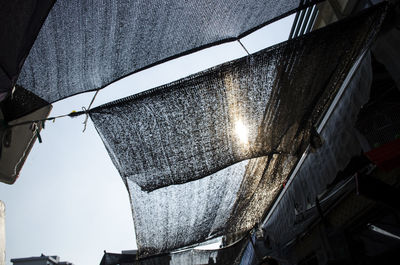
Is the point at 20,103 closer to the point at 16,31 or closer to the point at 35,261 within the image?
the point at 16,31

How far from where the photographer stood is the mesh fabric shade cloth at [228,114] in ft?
6.95

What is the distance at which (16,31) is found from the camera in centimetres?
149

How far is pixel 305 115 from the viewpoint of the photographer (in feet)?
8.95

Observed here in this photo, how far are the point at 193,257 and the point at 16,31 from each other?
5.50 meters

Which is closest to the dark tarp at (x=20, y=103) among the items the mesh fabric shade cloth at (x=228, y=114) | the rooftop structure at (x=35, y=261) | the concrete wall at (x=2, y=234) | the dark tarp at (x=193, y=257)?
the mesh fabric shade cloth at (x=228, y=114)

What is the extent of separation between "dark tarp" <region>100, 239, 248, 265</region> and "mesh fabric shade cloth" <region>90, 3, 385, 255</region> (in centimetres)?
198

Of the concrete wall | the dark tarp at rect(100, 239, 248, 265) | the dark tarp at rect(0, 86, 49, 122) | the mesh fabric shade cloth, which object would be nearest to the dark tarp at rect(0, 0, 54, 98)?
the dark tarp at rect(0, 86, 49, 122)

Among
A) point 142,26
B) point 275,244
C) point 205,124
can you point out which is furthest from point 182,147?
point 275,244

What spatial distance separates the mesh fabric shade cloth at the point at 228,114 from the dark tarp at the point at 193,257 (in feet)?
6.51

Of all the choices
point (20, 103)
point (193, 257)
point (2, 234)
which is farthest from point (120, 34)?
point (193, 257)

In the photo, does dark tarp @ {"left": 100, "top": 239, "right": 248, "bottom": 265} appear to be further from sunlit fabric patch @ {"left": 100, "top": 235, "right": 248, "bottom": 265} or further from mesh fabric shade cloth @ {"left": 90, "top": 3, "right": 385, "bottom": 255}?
mesh fabric shade cloth @ {"left": 90, "top": 3, "right": 385, "bottom": 255}

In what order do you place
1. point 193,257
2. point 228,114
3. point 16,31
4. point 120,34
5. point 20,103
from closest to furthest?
point 16,31 < point 120,34 < point 20,103 < point 228,114 < point 193,257

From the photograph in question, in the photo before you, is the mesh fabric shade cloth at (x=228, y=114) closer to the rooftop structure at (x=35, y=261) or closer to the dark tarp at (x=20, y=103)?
the dark tarp at (x=20, y=103)

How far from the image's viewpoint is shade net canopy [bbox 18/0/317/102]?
1827mm
